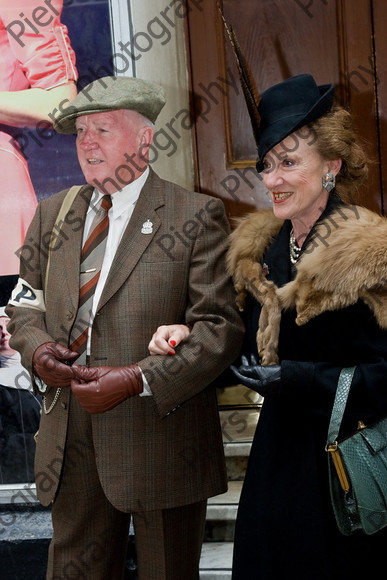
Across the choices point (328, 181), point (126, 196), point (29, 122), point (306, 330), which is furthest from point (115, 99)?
point (29, 122)

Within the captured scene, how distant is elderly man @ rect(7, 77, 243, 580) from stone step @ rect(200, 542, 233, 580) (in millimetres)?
659

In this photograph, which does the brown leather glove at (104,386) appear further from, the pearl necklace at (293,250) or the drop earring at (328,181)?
the drop earring at (328,181)

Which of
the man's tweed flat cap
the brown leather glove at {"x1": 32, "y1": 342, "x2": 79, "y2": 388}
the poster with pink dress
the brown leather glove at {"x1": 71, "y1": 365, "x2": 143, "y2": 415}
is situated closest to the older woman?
the brown leather glove at {"x1": 71, "y1": 365, "x2": 143, "y2": 415}

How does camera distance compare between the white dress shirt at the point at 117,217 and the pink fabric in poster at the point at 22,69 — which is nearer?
the white dress shirt at the point at 117,217

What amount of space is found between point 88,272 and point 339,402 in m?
0.92

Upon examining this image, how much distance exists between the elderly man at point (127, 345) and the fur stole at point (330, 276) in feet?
0.49

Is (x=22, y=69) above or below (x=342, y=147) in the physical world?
above

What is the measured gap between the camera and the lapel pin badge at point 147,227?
2.44 m

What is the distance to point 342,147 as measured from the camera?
2.18m

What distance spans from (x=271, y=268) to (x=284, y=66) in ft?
5.53

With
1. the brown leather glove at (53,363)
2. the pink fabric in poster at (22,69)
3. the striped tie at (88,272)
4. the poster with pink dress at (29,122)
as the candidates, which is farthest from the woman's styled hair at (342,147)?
the pink fabric in poster at (22,69)

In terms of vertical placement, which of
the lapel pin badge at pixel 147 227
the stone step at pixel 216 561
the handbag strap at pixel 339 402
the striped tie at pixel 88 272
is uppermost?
the lapel pin badge at pixel 147 227

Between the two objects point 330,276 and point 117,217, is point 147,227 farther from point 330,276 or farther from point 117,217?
point 330,276

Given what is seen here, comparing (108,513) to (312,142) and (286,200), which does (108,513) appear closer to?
(286,200)
